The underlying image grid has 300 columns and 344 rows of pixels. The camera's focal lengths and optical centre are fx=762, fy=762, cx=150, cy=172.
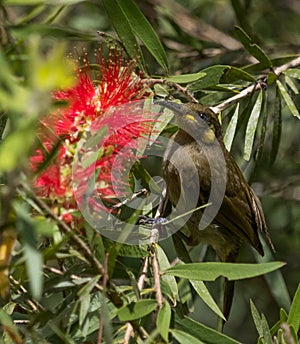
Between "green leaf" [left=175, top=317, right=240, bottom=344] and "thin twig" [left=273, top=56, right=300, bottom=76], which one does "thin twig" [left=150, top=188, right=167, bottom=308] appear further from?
"thin twig" [left=273, top=56, right=300, bottom=76]

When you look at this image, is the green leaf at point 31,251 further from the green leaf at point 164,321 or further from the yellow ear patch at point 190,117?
the yellow ear patch at point 190,117

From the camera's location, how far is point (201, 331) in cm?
201

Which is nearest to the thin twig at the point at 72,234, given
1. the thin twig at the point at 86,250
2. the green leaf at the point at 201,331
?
the thin twig at the point at 86,250

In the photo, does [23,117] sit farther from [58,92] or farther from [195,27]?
[195,27]

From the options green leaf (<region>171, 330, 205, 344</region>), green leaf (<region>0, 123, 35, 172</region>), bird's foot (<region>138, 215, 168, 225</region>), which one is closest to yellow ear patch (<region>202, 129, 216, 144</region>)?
bird's foot (<region>138, 215, 168, 225</region>)

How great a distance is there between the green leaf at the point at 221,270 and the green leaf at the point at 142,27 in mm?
876

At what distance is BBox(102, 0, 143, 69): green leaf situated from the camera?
8.05 ft

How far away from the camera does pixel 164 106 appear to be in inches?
102

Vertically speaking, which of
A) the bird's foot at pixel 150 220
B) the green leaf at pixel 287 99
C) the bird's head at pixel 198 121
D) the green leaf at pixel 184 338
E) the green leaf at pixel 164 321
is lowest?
the green leaf at pixel 184 338

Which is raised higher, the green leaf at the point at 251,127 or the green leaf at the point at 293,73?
the green leaf at the point at 293,73

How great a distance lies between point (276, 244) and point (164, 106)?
185cm

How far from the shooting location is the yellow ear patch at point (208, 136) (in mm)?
3178

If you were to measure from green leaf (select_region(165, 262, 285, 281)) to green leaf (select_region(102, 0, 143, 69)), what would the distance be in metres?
0.85

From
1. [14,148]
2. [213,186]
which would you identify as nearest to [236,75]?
[213,186]
